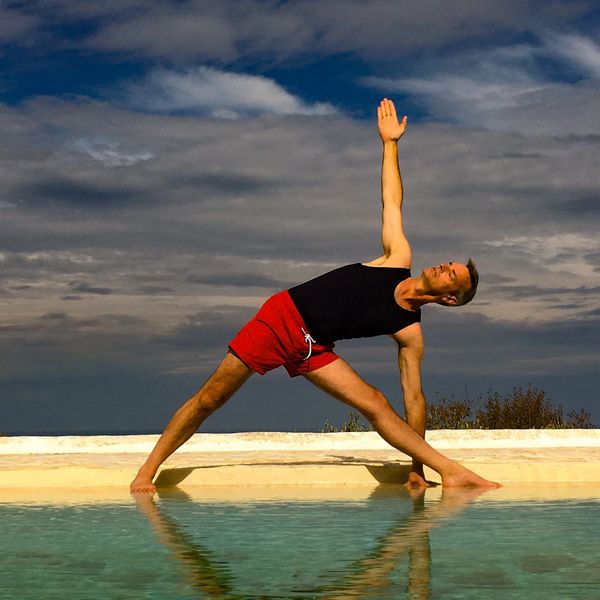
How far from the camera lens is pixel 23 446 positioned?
31.5 feet

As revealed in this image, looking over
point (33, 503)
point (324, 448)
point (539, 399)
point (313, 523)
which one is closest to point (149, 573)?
point (313, 523)

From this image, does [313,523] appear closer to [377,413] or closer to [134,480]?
[377,413]

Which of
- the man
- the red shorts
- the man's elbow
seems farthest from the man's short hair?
the red shorts

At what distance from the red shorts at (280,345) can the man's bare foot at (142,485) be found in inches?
38.6

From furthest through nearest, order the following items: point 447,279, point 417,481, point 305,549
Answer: point 417,481
point 447,279
point 305,549

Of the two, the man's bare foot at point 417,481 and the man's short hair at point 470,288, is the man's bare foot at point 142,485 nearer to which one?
the man's bare foot at point 417,481

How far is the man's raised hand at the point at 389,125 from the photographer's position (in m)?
5.94

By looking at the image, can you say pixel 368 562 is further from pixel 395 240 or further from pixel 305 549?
pixel 395 240

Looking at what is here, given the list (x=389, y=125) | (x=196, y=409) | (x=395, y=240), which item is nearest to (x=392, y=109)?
(x=389, y=125)

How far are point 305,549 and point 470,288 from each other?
7.17 feet

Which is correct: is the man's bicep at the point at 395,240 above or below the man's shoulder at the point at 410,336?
above

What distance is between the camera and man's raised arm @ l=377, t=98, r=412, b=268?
582cm

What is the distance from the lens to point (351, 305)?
5.55m

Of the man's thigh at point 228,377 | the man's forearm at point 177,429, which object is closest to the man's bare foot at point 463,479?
the man's thigh at point 228,377
